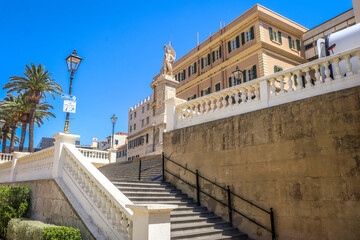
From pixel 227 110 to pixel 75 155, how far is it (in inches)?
202

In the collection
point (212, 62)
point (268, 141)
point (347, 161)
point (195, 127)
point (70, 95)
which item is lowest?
point (347, 161)

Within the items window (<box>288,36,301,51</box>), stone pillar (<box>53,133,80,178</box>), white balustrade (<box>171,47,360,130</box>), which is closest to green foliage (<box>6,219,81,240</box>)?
stone pillar (<box>53,133,80,178</box>)

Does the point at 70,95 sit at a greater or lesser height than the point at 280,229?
greater

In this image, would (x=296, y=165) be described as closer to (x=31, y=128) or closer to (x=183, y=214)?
(x=183, y=214)

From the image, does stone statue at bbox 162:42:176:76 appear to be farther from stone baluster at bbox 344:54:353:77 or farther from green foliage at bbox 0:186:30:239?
stone baluster at bbox 344:54:353:77

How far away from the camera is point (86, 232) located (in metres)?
6.51

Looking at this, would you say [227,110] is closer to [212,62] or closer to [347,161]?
[347,161]

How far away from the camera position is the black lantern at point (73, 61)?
10.2 meters

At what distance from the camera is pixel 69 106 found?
29.4 feet

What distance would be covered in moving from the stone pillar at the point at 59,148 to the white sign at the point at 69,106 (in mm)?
815

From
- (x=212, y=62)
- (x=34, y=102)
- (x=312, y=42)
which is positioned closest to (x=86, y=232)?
(x=34, y=102)

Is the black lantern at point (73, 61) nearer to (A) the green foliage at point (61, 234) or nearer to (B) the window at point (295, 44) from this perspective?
(A) the green foliage at point (61, 234)

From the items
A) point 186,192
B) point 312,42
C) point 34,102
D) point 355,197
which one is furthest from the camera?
point 312,42

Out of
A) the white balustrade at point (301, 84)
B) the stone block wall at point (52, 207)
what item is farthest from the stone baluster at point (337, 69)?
the stone block wall at point (52, 207)
